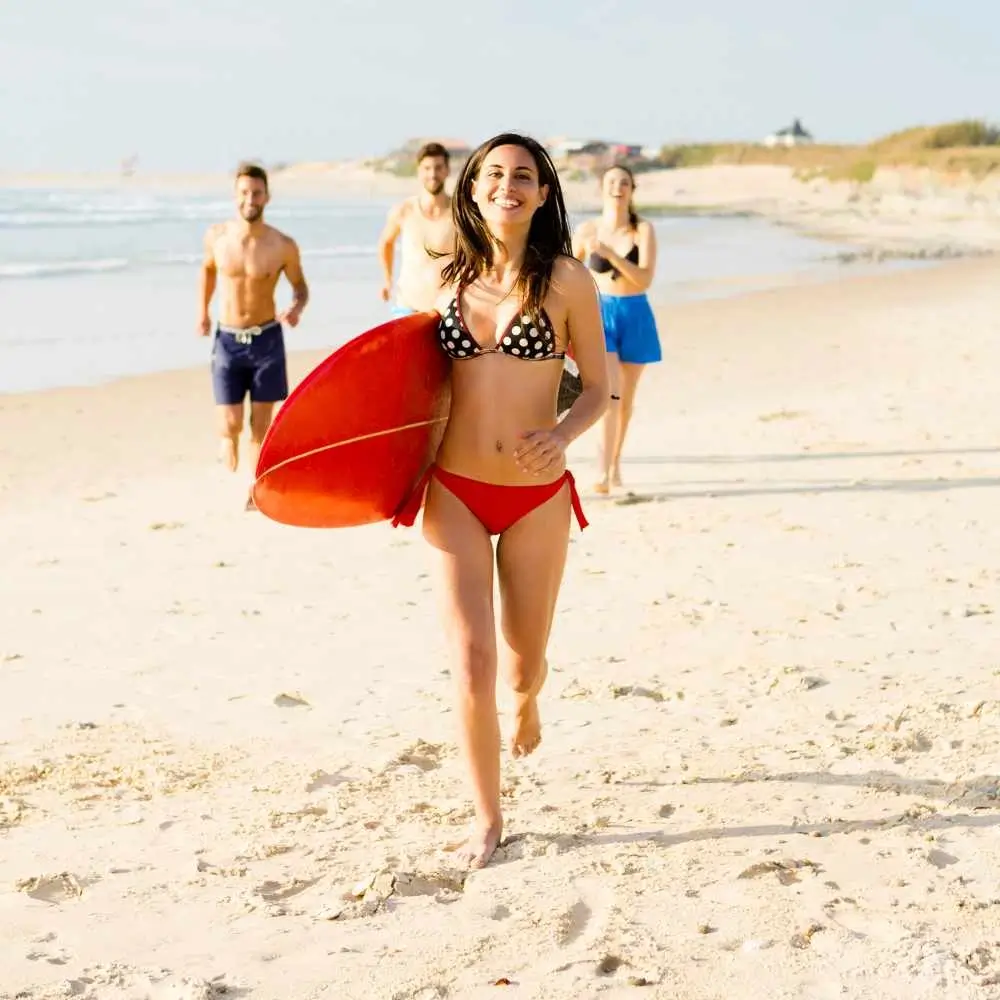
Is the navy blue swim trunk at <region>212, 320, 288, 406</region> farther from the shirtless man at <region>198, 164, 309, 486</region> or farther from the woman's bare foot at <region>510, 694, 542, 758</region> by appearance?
the woman's bare foot at <region>510, 694, 542, 758</region>

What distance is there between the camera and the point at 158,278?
22844 millimetres

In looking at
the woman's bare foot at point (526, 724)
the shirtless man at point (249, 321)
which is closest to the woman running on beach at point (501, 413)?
the woman's bare foot at point (526, 724)

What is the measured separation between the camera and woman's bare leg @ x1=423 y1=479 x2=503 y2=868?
3.61m

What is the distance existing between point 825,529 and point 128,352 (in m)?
9.29

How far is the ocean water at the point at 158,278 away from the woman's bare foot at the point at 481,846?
379 inches

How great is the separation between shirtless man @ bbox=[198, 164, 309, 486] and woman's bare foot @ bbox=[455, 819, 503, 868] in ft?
15.9

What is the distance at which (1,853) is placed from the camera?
3816 mm

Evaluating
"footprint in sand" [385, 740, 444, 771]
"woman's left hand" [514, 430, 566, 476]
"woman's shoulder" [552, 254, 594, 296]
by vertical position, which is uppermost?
"woman's shoulder" [552, 254, 594, 296]

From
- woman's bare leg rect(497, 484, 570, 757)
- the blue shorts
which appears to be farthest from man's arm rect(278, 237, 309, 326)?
woman's bare leg rect(497, 484, 570, 757)

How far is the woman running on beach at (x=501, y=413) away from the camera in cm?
363

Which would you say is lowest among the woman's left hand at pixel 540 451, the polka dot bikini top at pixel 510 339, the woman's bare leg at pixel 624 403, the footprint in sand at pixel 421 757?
the footprint in sand at pixel 421 757

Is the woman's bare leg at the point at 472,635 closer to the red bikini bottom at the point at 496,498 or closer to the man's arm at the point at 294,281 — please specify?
the red bikini bottom at the point at 496,498

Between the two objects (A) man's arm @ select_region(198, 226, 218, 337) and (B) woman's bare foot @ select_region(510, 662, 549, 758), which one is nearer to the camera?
(B) woman's bare foot @ select_region(510, 662, 549, 758)

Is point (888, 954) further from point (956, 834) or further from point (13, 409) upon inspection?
point (13, 409)
